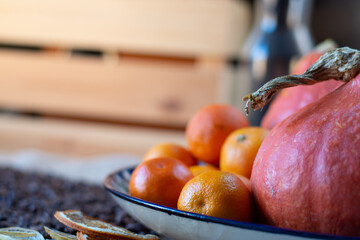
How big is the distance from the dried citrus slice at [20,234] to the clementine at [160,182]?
0.11 metres

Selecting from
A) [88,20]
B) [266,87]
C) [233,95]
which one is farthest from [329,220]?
[88,20]

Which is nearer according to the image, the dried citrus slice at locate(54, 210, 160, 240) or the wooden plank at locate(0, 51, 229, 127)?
the dried citrus slice at locate(54, 210, 160, 240)

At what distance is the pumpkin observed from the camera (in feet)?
0.96

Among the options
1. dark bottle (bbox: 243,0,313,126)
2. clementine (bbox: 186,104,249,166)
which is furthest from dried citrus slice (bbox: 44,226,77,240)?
dark bottle (bbox: 243,0,313,126)

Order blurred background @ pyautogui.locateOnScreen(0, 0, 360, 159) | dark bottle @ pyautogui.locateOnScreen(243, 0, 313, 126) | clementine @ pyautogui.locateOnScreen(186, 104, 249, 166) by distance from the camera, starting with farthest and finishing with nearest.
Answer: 1. blurred background @ pyautogui.locateOnScreen(0, 0, 360, 159)
2. dark bottle @ pyautogui.locateOnScreen(243, 0, 313, 126)
3. clementine @ pyautogui.locateOnScreen(186, 104, 249, 166)

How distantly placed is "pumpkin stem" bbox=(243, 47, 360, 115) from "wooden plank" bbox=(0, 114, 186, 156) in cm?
160

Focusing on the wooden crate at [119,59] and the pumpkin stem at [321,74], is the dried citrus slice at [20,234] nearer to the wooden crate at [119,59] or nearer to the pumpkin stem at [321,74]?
the pumpkin stem at [321,74]

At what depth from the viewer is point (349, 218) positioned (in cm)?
29

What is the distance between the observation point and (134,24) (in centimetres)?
197

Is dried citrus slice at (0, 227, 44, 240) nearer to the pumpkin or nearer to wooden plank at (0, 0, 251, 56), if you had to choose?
the pumpkin

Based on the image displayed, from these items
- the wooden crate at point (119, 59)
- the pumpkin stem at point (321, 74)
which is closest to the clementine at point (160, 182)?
the pumpkin stem at point (321, 74)

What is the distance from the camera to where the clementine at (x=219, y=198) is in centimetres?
34

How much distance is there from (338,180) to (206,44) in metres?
1.69

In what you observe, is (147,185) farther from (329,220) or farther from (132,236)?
(329,220)
